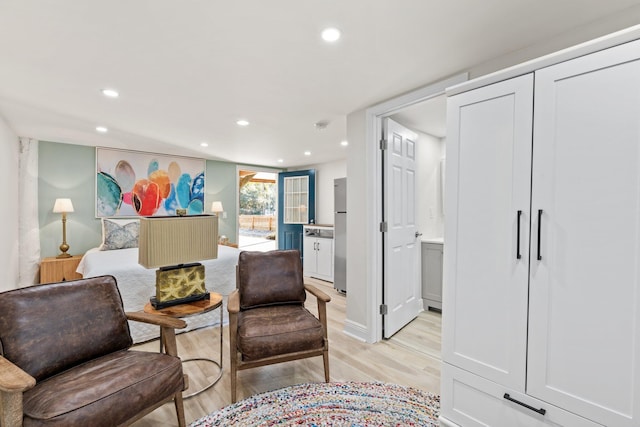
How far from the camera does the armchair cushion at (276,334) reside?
182 cm

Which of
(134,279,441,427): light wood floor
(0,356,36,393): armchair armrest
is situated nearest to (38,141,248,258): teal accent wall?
(134,279,441,427): light wood floor

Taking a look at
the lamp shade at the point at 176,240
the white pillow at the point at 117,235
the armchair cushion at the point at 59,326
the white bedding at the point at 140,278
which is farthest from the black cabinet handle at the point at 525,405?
the white pillow at the point at 117,235

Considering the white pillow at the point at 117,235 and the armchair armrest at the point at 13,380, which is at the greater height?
the white pillow at the point at 117,235

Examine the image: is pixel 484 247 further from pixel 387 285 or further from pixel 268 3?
pixel 268 3

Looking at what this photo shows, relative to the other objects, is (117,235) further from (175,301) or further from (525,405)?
(525,405)

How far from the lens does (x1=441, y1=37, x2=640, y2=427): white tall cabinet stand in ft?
3.58

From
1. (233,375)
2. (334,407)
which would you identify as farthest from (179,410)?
(334,407)

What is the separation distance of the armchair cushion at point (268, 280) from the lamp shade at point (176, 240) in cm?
32

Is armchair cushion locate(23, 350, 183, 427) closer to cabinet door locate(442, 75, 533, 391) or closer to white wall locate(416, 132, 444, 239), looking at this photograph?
cabinet door locate(442, 75, 533, 391)

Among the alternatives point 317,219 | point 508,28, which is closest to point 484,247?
point 508,28

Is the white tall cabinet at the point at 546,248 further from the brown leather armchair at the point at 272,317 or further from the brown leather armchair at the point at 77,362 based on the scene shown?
the brown leather armchair at the point at 77,362

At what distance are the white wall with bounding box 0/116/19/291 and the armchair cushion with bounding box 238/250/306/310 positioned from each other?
283cm

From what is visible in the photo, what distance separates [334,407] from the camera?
1.80m

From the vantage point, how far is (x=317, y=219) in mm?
→ 6141
